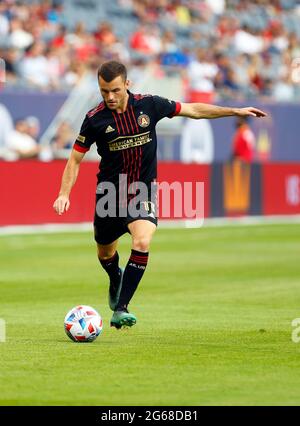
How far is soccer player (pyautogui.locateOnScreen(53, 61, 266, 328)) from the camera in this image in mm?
11219

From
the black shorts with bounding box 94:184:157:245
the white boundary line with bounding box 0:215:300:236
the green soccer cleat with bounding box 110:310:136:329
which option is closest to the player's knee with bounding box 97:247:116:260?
the black shorts with bounding box 94:184:157:245

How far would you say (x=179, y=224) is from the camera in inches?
1109

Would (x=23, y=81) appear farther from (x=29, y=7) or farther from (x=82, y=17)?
(x=82, y=17)

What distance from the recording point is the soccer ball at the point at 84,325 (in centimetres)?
1064

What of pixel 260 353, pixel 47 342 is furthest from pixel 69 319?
pixel 260 353

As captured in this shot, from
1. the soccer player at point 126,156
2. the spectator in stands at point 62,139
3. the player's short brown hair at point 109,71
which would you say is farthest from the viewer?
the spectator in stands at point 62,139

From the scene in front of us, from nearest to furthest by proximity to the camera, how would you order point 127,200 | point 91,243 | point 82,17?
point 127,200, point 91,243, point 82,17

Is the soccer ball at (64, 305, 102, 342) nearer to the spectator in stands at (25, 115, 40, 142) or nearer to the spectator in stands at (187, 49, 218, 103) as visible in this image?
the spectator in stands at (25, 115, 40, 142)

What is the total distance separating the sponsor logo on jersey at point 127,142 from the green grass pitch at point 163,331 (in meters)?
1.74

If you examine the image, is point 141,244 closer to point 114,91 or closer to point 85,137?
point 85,137

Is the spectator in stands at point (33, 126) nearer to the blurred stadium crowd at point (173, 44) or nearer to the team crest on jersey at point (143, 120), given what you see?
the blurred stadium crowd at point (173, 44)

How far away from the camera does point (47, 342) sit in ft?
35.0

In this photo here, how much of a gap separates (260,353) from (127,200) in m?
2.36

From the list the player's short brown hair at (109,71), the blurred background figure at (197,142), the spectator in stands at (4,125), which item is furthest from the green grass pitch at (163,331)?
the blurred background figure at (197,142)
